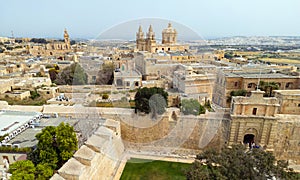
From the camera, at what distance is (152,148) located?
14352 millimetres

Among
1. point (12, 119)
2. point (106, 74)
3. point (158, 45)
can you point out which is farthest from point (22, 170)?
point (158, 45)

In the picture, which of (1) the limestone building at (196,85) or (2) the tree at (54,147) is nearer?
(2) the tree at (54,147)

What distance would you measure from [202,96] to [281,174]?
10.3 meters

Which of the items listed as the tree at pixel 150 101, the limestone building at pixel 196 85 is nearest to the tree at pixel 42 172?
the tree at pixel 150 101

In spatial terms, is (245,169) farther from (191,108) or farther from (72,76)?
(72,76)

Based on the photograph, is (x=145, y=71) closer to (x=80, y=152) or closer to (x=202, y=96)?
(x=202, y=96)

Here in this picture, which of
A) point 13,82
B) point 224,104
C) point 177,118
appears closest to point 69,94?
point 13,82

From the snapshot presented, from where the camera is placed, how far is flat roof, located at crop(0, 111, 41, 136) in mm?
12215

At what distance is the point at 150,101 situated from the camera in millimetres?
13766

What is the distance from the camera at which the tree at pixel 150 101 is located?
44.3 ft

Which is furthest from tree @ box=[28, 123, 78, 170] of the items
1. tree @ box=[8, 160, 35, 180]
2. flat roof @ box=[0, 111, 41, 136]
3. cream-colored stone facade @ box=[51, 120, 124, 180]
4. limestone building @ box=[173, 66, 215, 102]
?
limestone building @ box=[173, 66, 215, 102]

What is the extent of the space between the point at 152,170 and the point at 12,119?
32.5ft

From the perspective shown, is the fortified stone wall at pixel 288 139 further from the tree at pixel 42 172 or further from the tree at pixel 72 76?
the tree at pixel 72 76

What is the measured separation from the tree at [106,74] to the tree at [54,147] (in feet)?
45.4
